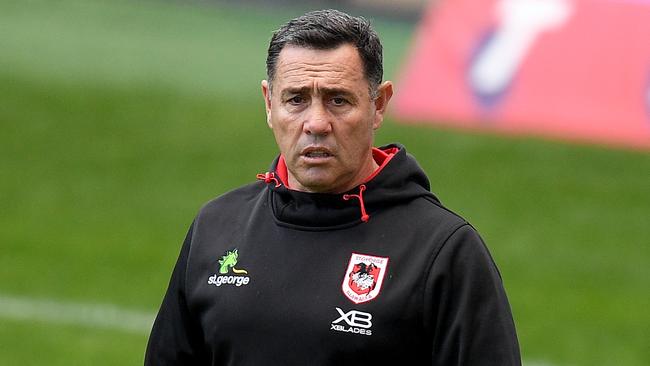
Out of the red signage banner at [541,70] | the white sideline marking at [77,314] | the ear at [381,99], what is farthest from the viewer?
the red signage banner at [541,70]

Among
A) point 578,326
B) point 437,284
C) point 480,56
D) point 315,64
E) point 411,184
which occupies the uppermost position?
point 480,56

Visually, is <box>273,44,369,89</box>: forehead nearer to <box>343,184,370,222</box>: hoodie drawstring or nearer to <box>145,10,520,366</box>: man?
<box>145,10,520,366</box>: man

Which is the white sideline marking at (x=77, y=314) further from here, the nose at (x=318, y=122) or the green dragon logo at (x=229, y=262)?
the nose at (x=318, y=122)

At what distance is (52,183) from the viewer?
14.2 metres

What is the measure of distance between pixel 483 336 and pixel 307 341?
498 millimetres

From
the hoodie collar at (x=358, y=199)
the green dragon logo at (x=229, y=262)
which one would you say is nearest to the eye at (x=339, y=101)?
the hoodie collar at (x=358, y=199)

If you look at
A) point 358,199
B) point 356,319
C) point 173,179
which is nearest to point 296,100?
point 358,199

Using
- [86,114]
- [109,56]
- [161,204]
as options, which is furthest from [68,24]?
[161,204]

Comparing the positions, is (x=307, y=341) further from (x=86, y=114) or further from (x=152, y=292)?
(x=86, y=114)

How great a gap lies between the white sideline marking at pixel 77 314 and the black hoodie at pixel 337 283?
21.4ft

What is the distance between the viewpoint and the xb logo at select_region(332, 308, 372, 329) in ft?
12.7

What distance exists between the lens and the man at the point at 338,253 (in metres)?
3.83

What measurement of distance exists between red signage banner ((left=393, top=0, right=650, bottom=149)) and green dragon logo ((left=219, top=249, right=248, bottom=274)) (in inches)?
401

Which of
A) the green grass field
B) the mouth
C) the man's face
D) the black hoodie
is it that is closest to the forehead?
the man's face
